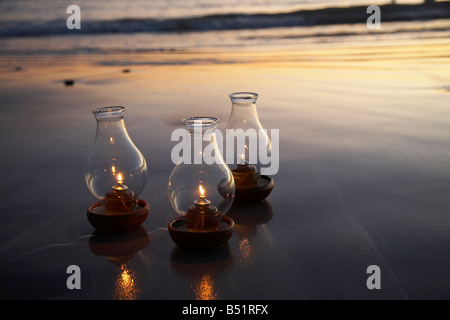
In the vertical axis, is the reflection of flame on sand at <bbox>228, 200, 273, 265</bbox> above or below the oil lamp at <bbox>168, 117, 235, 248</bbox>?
below

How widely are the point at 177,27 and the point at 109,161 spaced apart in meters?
18.4

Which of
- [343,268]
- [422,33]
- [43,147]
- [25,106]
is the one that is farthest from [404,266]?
[422,33]

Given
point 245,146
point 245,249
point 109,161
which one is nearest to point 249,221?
point 245,249

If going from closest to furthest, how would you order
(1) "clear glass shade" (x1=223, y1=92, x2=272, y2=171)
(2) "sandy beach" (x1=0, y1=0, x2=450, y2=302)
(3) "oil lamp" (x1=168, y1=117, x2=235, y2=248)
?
(2) "sandy beach" (x1=0, y1=0, x2=450, y2=302), (3) "oil lamp" (x1=168, y1=117, x2=235, y2=248), (1) "clear glass shade" (x1=223, y1=92, x2=272, y2=171)

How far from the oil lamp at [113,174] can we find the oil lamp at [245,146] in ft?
1.99

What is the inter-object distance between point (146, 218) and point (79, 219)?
1.40 feet

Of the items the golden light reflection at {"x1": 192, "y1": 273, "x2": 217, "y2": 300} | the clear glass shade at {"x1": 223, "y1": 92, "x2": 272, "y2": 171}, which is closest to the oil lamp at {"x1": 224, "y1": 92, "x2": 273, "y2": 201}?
the clear glass shade at {"x1": 223, "y1": 92, "x2": 272, "y2": 171}

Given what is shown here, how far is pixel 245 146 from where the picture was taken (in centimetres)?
305

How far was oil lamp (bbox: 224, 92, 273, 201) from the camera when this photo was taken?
3.01 metres

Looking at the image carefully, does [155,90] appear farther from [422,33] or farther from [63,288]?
[422,33]

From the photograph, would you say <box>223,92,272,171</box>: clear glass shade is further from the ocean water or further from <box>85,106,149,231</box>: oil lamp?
the ocean water

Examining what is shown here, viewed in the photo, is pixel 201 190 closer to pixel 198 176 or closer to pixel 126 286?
pixel 198 176

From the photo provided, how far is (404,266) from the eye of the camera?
7.54 feet

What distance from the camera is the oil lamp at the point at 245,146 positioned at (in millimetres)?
3008
